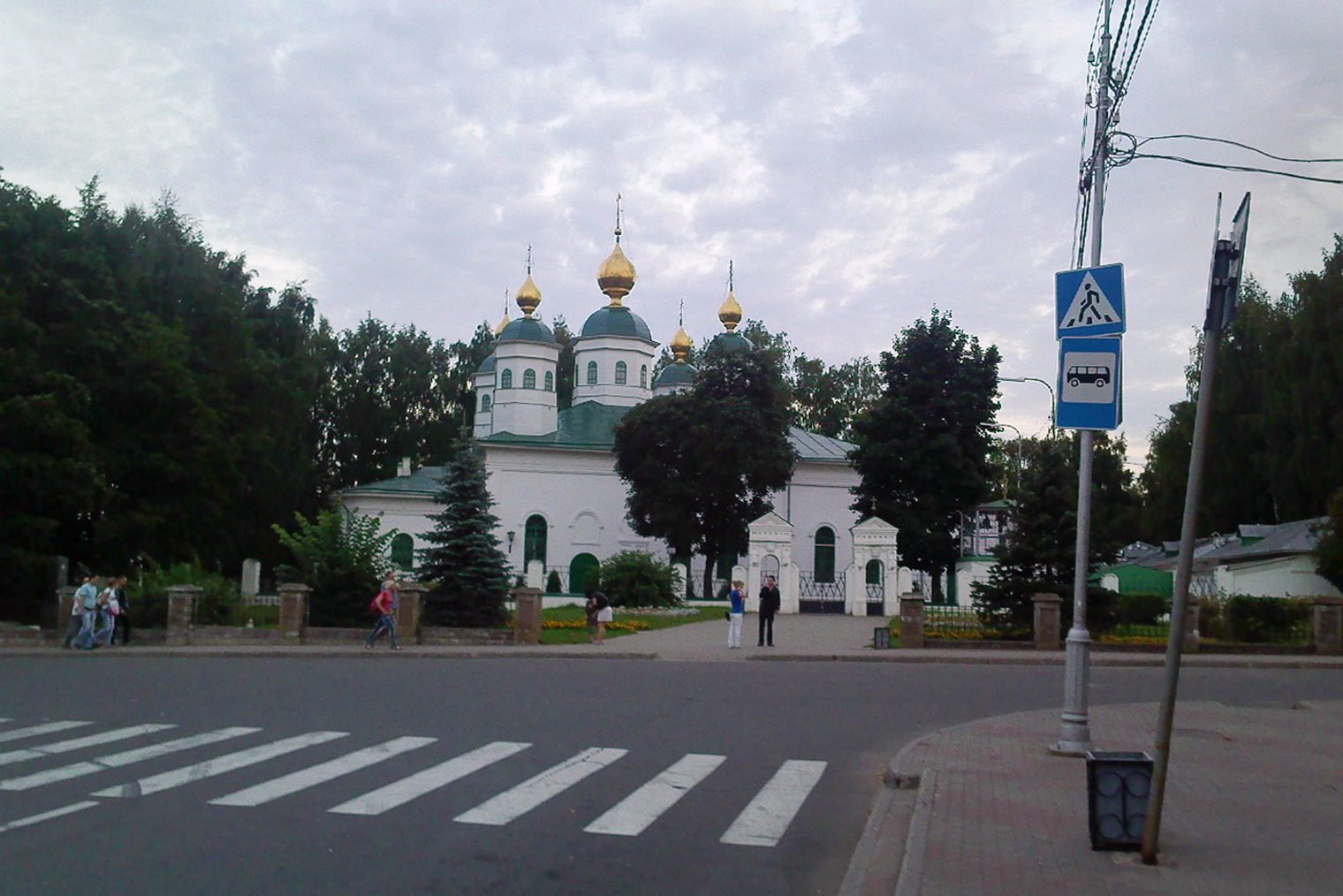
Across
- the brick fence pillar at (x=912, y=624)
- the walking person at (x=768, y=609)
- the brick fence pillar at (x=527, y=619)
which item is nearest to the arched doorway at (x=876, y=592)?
the brick fence pillar at (x=912, y=624)

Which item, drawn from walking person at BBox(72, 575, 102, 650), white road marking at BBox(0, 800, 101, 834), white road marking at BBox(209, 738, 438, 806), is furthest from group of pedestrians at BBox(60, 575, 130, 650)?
white road marking at BBox(0, 800, 101, 834)

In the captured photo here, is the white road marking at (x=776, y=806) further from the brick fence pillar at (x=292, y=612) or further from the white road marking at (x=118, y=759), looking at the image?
the brick fence pillar at (x=292, y=612)

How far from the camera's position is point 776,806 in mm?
9914

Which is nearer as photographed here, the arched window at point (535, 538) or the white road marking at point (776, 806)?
the white road marking at point (776, 806)

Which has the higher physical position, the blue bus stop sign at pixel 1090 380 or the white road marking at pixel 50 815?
the blue bus stop sign at pixel 1090 380

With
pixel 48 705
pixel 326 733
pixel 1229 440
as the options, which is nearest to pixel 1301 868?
pixel 326 733

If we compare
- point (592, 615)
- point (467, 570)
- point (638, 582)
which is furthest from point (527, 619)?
point (638, 582)

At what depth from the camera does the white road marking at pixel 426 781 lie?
9.41 m

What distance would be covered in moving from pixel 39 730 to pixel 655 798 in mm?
7394

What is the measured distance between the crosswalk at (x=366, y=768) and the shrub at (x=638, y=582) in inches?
1252

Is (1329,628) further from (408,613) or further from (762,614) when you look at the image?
(408,613)

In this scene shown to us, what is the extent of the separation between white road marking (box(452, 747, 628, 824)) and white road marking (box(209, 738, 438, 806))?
5.19ft

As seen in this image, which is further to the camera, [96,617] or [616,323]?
[616,323]

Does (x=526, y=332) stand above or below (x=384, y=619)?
above
